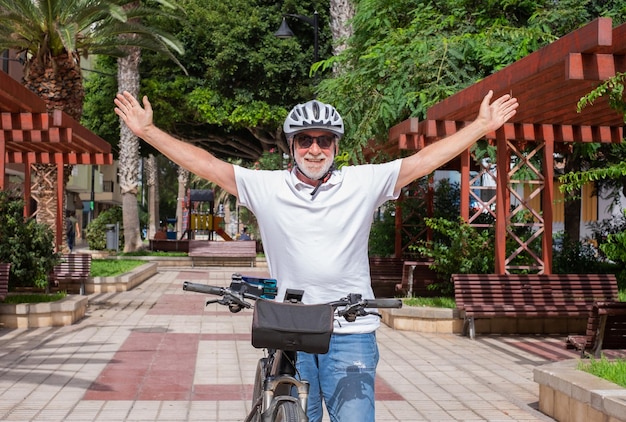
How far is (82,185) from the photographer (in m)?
73.4

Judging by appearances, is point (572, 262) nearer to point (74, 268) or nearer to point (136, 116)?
point (74, 268)

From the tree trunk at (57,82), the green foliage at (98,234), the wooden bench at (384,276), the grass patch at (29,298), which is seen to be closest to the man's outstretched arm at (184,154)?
the grass patch at (29,298)

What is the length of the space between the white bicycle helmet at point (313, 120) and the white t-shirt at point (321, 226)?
205mm

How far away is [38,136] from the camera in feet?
56.5

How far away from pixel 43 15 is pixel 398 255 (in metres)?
9.91

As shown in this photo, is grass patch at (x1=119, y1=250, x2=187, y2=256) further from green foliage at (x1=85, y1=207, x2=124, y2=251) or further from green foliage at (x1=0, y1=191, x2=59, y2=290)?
green foliage at (x1=0, y1=191, x2=59, y2=290)

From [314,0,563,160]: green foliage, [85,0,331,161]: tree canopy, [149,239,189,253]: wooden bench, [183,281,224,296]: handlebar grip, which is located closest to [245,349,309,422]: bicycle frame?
[183,281,224,296]: handlebar grip

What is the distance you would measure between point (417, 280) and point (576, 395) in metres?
9.15

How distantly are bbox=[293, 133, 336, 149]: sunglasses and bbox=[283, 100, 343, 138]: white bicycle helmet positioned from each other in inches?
1.5

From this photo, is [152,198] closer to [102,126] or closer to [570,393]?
[102,126]

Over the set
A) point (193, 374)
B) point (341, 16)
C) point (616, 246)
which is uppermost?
point (341, 16)

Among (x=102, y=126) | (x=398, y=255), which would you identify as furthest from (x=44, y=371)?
(x=102, y=126)

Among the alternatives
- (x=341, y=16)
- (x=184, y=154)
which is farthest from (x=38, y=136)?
(x=184, y=154)

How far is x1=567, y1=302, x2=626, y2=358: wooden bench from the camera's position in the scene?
30.6 ft
